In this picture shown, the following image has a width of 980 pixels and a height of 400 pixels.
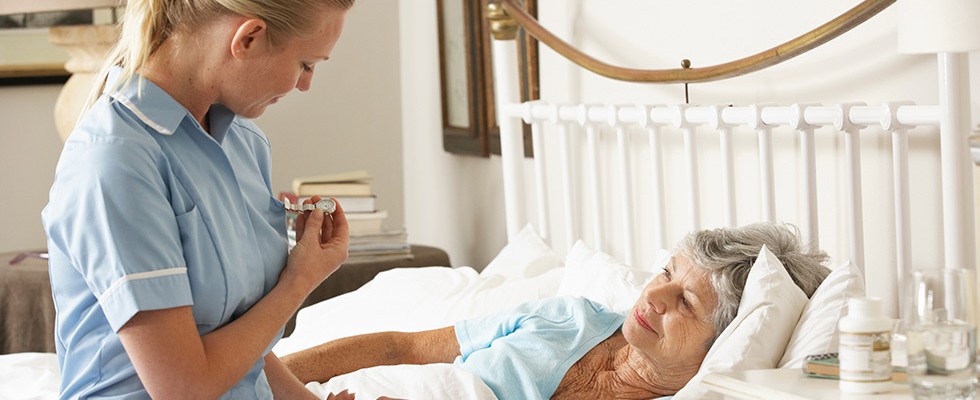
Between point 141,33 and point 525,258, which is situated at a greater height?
point 141,33

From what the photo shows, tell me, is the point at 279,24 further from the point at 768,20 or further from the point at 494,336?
the point at 768,20

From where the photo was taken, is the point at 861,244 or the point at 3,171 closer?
the point at 861,244

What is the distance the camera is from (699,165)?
2.38 metres

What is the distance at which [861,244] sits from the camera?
6.28ft

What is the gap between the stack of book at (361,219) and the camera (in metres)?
3.32

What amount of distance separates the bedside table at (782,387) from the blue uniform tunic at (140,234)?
53cm

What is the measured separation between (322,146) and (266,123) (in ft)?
0.72

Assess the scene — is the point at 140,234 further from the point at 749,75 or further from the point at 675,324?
the point at 749,75

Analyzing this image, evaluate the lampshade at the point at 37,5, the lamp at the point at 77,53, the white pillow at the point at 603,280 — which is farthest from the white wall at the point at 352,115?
the white pillow at the point at 603,280

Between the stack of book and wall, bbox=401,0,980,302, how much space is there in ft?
0.99

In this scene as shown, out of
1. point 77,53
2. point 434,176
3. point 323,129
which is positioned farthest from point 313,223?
point 323,129

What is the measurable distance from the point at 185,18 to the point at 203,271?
10.6 inches

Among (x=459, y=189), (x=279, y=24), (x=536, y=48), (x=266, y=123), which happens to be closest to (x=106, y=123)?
(x=279, y=24)

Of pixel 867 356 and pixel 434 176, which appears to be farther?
pixel 434 176
